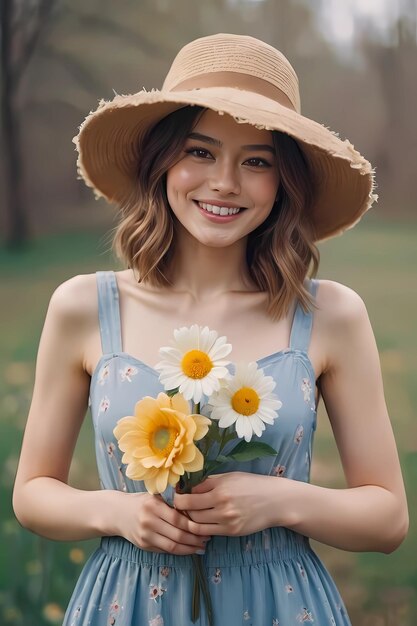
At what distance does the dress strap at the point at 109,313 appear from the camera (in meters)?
2.00

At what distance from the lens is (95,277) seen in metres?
2.09

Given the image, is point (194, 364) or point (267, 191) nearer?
point (194, 364)

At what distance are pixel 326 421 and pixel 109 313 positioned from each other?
143 cm

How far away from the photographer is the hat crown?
6.53ft

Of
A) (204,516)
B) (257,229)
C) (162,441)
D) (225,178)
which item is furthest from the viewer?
(257,229)

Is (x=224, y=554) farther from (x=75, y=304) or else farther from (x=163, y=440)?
(x=75, y=304)

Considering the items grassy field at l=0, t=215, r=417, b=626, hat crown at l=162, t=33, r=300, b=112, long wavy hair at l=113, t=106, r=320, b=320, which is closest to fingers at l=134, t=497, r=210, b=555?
long wavy hair at l=113, t=106, r=320, b=320

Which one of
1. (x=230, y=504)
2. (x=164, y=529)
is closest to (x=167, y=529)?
(x=164, y=529)

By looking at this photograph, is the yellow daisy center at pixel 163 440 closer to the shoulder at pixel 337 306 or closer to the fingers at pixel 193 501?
the fingers at pixel 193 501

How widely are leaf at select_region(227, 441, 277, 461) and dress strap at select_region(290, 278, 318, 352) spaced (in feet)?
0.92

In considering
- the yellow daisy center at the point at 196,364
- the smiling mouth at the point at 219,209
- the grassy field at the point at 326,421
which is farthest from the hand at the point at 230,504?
the grassy field at the point at 326,421

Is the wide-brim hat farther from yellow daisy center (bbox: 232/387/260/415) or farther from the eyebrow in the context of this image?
yellow daisy center (bbox: 232/387/260/415)

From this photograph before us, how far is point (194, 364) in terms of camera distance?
1.66 m

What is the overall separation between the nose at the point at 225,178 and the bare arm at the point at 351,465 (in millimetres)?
292
